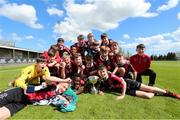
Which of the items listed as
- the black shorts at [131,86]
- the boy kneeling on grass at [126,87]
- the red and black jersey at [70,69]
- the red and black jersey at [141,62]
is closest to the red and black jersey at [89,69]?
the red and black jersey at [70,69]

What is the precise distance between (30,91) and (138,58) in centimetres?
→ 484

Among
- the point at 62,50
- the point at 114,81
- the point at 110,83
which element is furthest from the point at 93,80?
the point at 62,50

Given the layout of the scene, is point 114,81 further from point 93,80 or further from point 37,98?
point 37,98

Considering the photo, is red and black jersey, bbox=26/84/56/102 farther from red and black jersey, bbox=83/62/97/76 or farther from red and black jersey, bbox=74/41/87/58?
red and black jersey, bbox=74/41/87/58

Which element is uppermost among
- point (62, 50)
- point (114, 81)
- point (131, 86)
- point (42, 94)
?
point (62, 50)

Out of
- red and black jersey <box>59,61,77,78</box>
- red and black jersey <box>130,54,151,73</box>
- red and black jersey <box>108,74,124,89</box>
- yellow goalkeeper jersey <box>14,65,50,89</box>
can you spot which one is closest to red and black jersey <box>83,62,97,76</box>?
red and black jersey <box>59,61,77,78</box>

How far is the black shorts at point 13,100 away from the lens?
660 cm

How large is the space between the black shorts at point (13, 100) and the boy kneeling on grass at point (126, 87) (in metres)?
2.74

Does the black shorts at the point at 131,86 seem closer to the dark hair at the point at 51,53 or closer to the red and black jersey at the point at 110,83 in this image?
the red and black jersey at the point at 110,83

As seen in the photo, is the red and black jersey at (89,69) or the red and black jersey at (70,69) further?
the red and black jersey at (70,69)

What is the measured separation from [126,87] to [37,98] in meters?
3.12

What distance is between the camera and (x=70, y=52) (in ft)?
34.1

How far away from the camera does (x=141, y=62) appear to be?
9.91 m

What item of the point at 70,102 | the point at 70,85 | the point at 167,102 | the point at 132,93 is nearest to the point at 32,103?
A: the point at 70,102
